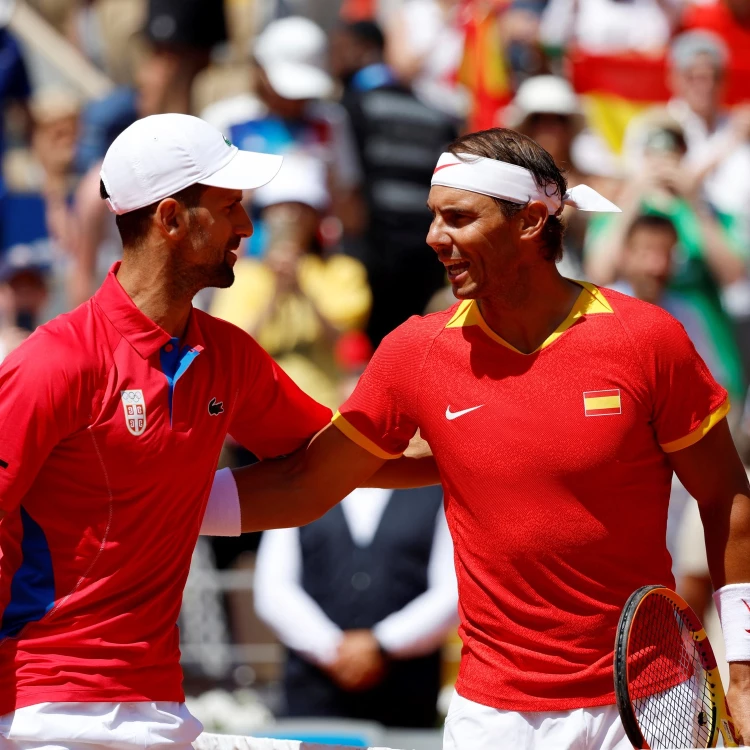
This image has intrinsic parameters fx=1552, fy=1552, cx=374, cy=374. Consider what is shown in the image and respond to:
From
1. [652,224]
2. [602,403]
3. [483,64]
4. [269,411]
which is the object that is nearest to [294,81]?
[483,64]

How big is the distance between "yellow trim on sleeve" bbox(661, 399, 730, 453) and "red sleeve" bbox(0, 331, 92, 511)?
1.56 metres

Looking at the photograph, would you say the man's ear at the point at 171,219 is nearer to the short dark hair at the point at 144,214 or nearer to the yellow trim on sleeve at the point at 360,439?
the short dark hair at the point at 144,214

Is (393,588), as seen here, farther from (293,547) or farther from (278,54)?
(278,54)

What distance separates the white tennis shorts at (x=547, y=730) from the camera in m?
4.13

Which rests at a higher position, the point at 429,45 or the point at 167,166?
the point at 167,166

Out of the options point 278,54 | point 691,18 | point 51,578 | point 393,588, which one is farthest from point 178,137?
point 691,18

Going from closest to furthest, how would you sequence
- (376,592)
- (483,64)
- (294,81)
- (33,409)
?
1. (33,409)
2. (376,592)
3. (294,81)
4. (483,64)

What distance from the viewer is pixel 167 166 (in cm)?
417

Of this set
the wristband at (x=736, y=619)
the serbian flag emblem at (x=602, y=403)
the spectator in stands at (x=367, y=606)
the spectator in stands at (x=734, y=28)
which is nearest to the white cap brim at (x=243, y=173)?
the serbian flag emblem at (x=602, y=403)

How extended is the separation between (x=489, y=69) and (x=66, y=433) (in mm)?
6611

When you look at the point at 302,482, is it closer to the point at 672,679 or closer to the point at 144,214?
the point at 144,214

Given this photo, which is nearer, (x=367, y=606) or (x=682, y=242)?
(x=367, y=606)

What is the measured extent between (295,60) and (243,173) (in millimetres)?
4778

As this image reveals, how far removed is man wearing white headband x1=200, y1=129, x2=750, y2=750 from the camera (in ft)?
13.6
